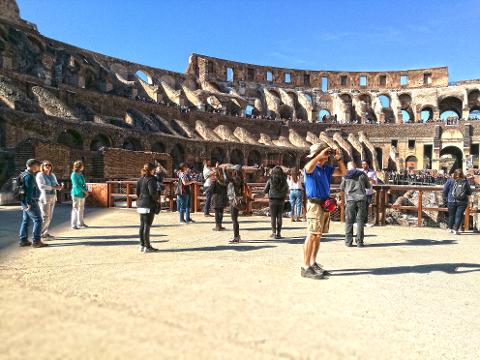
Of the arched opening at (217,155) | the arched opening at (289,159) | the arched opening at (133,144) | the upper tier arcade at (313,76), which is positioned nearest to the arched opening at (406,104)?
the upper tier arcade at (313,76)

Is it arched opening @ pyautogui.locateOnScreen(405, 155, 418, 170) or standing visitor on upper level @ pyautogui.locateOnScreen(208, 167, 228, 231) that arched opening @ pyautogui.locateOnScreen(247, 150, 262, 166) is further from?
standing visitor on upper level @ pyautogui.locateOnScreen(208, 167, 228, 231)

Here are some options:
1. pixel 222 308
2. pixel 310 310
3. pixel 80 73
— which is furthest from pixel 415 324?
pixel 80 73

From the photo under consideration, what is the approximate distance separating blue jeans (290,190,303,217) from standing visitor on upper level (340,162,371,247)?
10.2 feet

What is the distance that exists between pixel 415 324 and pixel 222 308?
5.23 feet

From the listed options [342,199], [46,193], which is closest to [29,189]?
[46,193]

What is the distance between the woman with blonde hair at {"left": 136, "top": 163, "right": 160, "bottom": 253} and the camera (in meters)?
5.42

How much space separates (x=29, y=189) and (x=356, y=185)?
18.4ft

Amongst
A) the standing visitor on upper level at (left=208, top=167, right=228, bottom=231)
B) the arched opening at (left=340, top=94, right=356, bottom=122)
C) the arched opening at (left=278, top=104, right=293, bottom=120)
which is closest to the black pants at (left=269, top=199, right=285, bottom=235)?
the standing visitor on upper level at (left=208, top=167, right=228, bottom=231)

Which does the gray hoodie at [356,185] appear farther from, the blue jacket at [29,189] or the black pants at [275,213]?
the blue jacket at [29,189]

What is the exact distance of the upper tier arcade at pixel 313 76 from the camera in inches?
1914

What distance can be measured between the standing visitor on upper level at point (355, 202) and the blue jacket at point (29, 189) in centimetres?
528

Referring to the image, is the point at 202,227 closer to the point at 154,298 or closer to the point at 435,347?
the point at 154,298

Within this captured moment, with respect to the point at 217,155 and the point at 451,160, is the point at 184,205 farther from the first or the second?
the point at 451,160

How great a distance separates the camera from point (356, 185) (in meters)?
6.62
